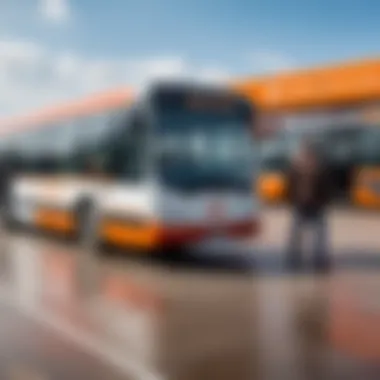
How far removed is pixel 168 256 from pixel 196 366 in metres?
4.15

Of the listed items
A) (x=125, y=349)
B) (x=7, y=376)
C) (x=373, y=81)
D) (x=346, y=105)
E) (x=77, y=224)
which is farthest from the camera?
(x=77, y=224)

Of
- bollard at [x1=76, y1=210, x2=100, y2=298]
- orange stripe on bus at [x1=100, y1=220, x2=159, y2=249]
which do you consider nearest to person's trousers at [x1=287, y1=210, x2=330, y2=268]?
orange stripe on bus at [x1=100, y1=220, x2=159, y2=249]

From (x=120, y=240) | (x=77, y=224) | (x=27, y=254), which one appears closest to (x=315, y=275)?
(x=120, y=240)

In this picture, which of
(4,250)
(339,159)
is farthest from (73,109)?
(339,159)

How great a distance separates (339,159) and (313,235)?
1935 mm

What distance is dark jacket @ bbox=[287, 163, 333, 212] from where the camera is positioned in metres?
7.71

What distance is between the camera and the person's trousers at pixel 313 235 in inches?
317

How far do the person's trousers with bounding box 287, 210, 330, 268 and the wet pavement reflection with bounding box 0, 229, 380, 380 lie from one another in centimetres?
56

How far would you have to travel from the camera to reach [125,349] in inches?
193

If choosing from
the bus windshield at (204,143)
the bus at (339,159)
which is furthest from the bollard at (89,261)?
the bus at (339,159)

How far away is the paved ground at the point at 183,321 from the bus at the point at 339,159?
0.63 m

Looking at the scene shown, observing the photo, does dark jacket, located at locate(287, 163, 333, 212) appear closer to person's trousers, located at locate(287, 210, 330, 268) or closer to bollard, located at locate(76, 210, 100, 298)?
person's trousers, located at locate(287, 210, 330, 268)

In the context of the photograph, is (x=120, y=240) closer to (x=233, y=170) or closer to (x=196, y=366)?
(x=233, y=170)

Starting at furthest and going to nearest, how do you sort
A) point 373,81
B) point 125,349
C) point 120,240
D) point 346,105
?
1. point 120,240
2. point 346,105
3. point 373,81
4. point 125,349
